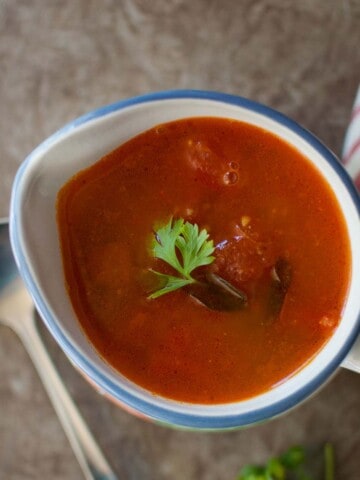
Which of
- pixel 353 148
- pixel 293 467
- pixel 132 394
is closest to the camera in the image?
pixel 132 394

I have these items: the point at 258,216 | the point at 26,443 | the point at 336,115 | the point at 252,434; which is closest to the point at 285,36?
the point at 336,115

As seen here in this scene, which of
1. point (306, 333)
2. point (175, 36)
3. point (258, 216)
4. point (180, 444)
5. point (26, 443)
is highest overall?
point (175, 36)

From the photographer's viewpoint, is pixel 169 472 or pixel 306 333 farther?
pixel 169 472

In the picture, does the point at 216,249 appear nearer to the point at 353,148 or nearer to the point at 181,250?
the point at 181,250

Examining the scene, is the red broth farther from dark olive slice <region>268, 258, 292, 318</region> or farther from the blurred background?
the blurred background

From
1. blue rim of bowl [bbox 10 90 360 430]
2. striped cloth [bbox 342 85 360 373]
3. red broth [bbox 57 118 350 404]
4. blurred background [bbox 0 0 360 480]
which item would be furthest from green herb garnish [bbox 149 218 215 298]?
blurred background [bbox 0 0 360 480]

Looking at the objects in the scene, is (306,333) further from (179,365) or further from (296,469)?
(296,469)

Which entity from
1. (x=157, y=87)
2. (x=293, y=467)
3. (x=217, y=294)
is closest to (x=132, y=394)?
(x=217, y=294)
